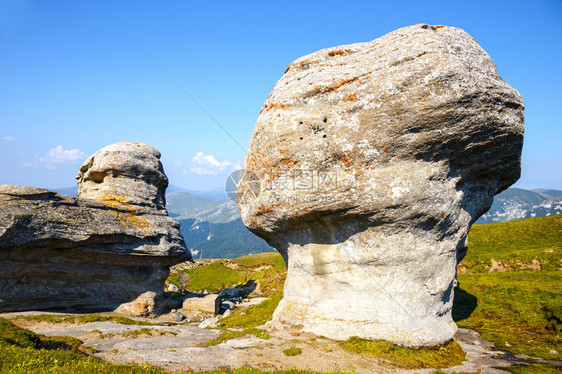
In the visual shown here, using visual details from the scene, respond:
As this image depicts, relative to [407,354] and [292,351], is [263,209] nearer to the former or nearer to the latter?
[292,351]

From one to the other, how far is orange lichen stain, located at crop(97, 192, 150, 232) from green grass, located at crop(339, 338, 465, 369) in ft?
64.5

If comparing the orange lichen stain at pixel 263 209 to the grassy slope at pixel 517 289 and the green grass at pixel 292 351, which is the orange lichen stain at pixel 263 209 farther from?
the grassy slope at pixel 517 289

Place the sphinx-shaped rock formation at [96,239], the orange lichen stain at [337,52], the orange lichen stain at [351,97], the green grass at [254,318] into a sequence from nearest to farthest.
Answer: the orange lichen stain at [351,97] → the orange lichen stain at [337,52] → the green grass at [254,318] → the sphinx-shaped rock formation at [96,239]

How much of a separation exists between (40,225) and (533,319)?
30.7 metres

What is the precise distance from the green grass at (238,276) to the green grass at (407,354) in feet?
74.5

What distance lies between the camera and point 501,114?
13.8 meters

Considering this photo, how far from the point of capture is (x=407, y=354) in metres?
13.3

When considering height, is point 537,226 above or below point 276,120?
below

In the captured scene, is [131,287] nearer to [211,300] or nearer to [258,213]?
[211,300]

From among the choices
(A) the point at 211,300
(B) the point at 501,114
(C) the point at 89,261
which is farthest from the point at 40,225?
(B) the point at 501,114

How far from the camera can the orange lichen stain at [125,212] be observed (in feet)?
87.7

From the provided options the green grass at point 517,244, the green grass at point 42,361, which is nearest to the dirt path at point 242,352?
the green grass at point 42,361

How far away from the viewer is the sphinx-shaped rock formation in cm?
2205

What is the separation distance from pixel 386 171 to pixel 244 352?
9.20 m
